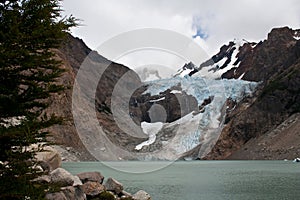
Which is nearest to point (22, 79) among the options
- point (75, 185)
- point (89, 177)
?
point (75, 185)

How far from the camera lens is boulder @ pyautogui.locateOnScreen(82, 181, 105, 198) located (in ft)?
74.0

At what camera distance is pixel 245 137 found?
15350 centimetres

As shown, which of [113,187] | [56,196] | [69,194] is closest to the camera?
[56,196]

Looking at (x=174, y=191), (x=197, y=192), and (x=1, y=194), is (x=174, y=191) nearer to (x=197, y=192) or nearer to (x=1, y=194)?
(x=197, y=192)

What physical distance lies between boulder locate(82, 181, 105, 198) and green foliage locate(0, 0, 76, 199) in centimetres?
1356

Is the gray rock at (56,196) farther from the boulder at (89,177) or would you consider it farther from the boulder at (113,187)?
the boulder at (113,187)

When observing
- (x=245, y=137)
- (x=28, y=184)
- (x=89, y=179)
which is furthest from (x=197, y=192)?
(x=245, y=137)

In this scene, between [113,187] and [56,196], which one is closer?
[56,196]

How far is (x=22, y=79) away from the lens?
9.27 m

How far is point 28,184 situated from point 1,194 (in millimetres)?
745

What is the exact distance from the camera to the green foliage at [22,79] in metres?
8.53

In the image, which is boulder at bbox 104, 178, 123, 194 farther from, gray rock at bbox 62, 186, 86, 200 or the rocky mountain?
the rocky mountain

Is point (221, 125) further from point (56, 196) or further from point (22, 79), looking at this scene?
point (22, 79)

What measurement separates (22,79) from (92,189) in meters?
14.7
